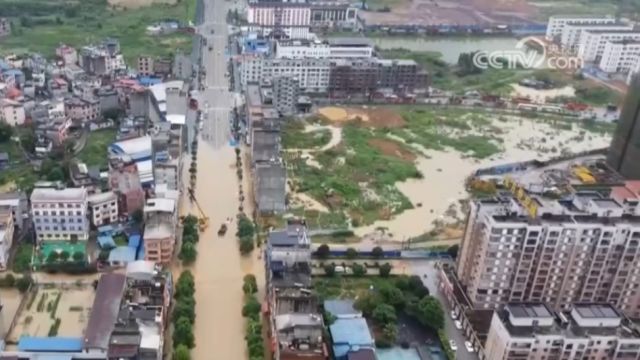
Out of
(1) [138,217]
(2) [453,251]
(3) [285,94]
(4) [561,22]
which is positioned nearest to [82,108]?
(3) [285,94]

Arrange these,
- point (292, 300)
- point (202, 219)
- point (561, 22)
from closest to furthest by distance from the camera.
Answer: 1. point (292, 300)
2. point (202, 219)
3. point (561, 22)

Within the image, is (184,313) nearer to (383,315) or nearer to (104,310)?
(104,310)

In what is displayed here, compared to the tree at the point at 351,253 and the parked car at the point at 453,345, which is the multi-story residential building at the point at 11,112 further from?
the parked car at the point at 453,345

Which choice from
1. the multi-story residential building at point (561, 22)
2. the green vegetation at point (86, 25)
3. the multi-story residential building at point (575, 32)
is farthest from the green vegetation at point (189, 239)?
the multi-story residential building at point (561, 22)

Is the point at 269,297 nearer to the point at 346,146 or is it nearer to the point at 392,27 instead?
the point at 346,146

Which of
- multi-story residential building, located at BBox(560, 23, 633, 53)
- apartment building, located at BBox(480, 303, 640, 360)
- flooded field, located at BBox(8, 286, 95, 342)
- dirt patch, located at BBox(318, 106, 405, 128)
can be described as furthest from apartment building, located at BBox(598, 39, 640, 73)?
flooded field, located at BBox(8, 286, 95, 342)

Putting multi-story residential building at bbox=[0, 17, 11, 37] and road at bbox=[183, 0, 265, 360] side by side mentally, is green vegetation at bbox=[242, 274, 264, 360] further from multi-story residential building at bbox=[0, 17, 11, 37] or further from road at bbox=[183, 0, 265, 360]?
multi-story residential building at bbox=[0, 17, 11, 37]
